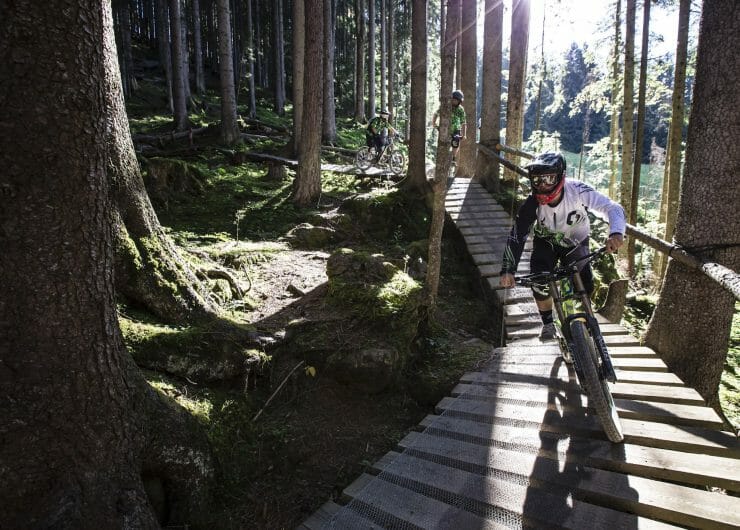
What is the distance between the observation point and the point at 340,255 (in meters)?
6.05

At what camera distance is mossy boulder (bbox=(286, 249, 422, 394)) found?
188 inches

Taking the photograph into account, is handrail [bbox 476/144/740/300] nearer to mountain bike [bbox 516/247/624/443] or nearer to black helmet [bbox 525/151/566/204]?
black helmet [bbox 525/151/566/204]

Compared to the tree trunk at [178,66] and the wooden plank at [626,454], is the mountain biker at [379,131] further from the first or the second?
the wooden plank at [626,454]

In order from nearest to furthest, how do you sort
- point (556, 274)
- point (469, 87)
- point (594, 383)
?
point (594, 383) → point (556, 274) → point (469, 87)

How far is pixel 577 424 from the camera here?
3693 millimetres

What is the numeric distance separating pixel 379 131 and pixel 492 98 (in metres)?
4.13

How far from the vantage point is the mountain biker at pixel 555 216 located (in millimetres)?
3986

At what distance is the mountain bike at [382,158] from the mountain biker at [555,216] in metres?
10.3

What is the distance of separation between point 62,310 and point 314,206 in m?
8.36

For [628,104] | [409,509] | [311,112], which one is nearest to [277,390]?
[409,509]

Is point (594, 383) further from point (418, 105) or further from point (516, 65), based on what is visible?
point (516, 65)

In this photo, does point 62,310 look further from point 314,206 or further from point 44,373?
point 314,206

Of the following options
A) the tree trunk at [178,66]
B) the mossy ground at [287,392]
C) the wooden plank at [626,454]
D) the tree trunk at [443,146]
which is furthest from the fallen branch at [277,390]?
the tree trunk at [178,66]

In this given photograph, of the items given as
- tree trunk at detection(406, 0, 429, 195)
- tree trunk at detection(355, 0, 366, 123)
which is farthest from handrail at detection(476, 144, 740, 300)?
tree trunk at detection(355, 0, 366, 123)
